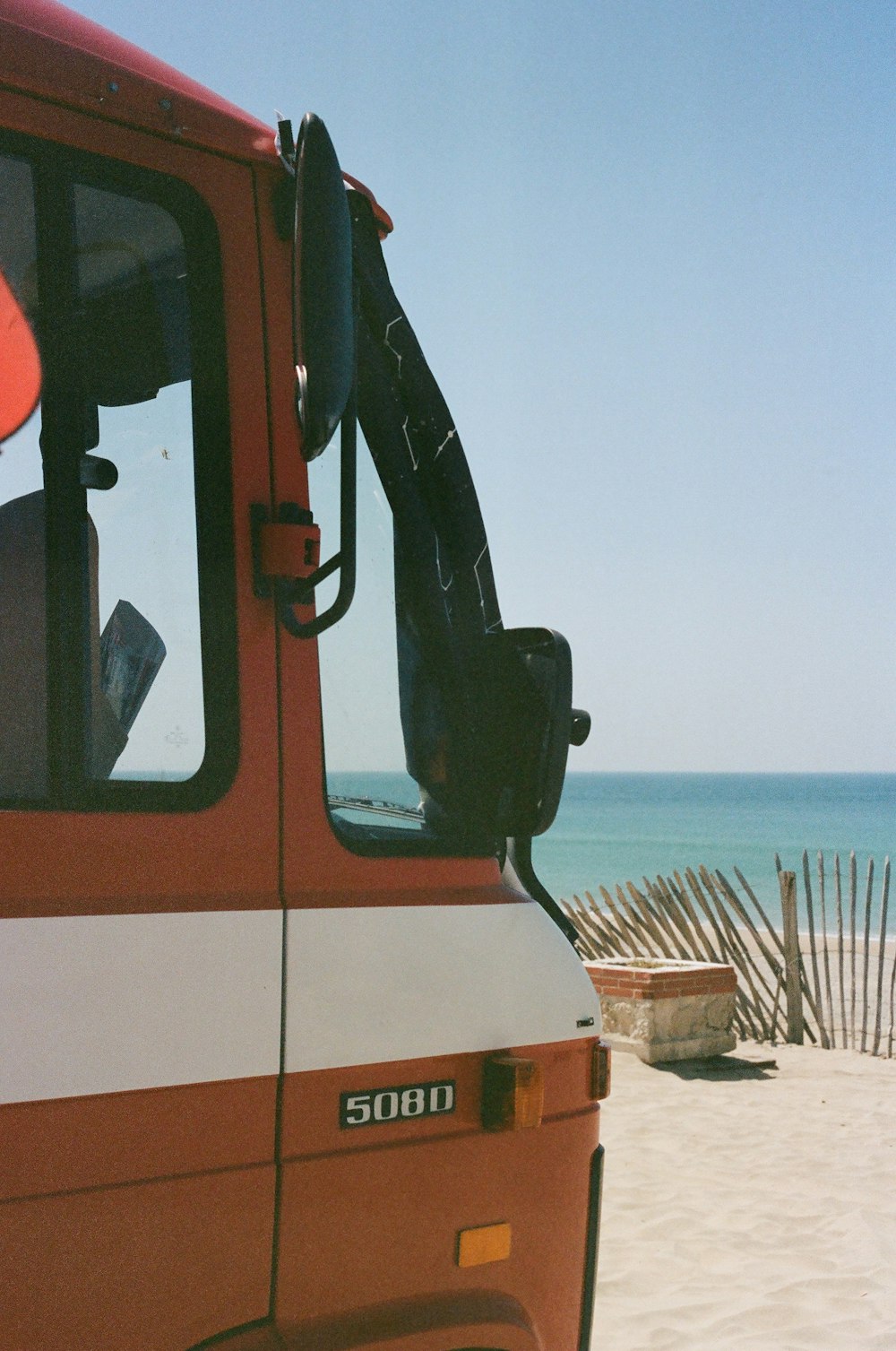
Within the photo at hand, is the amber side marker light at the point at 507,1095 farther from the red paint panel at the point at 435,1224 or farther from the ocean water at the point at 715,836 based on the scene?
the ocean water at the point at 715,836

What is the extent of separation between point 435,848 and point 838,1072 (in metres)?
7.60

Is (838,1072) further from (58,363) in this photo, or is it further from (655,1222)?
(58,363)

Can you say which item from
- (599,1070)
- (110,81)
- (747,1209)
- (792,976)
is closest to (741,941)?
(792,976)

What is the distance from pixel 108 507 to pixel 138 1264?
1.01m

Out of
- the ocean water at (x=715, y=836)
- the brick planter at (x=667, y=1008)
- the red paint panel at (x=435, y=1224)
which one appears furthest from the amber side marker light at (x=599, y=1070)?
the ocean water at (x=715, y=836)

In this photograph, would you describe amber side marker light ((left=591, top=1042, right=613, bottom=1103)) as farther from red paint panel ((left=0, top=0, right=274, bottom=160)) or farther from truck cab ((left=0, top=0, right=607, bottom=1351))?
red paint panel ((left=0, top=0, right=274, bottom=160))

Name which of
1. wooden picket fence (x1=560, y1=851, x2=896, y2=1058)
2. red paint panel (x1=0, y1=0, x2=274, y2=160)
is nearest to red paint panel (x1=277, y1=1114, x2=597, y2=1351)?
red paint panel (x1=0, y1=0, x2=274, y2=160)

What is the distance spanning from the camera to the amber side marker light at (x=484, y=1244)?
198 centimetres

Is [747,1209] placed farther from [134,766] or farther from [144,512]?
[144,512]

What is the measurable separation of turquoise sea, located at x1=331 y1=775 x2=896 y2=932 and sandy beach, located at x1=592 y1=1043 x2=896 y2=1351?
97.7 feet

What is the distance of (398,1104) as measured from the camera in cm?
190

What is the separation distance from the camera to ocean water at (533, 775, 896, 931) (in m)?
58.4

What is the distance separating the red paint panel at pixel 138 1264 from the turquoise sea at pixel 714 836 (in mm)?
36302

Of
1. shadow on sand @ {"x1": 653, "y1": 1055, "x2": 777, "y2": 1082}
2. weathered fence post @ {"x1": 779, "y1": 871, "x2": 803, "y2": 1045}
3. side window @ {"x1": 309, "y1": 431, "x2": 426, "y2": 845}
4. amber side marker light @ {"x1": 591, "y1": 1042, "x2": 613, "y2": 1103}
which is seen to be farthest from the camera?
weathered fence post @ {"x1": 779, "y1": 871, "x2": 803, "y2": 1045}
